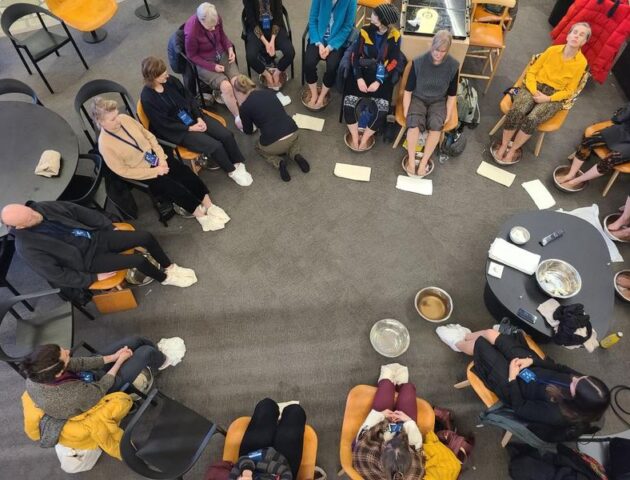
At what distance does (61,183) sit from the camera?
291cm

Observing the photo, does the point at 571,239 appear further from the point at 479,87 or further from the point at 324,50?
the point at 324,50

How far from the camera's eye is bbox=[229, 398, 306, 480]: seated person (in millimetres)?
2193

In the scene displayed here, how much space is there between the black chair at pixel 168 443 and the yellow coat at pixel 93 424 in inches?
6.5

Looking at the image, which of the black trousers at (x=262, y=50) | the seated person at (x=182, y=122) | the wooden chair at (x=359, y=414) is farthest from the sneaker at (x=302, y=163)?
the wooden chair at (x=359, y=414)

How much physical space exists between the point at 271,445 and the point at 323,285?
1.34 meters

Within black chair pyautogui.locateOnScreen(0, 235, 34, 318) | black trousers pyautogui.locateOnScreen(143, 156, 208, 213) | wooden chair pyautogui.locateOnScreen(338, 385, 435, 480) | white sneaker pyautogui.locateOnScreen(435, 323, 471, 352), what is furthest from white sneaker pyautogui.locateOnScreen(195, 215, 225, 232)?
white sneaker pyautogui.locateOnScreen(435, 323, 471, 352)

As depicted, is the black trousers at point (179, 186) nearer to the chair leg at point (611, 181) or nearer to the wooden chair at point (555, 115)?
the wooden chair at point (555, 115)

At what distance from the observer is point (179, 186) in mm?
3400

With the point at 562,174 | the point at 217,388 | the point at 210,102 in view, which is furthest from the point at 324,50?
the point at 217,388

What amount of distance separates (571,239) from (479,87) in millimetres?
2424

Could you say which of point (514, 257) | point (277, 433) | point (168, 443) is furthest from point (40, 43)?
point (514, 257)

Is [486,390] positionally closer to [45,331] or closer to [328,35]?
[45,331]

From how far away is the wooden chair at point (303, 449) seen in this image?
7.73 ft

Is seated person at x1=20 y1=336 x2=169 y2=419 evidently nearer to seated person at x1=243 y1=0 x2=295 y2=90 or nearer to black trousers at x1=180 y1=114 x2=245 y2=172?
black trousers at x1=180 y1=114 x2=245 y2=172
